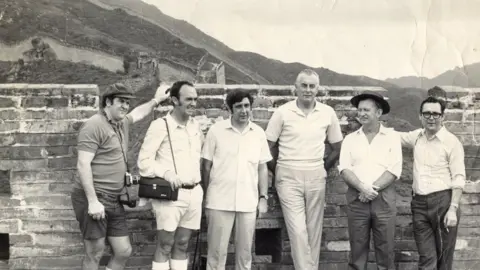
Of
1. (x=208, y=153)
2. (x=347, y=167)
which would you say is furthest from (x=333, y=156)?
(x=208, y=153)

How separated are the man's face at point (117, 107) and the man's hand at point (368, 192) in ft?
6.34

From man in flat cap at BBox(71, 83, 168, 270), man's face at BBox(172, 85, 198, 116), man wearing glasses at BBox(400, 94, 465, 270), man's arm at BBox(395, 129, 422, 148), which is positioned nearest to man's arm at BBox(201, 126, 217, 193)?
man's face at BBox(172, 85, 198, 116)

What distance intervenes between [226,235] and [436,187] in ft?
5.60

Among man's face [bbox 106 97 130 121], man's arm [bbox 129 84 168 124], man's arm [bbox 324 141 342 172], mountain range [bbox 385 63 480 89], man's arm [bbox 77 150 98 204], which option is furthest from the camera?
mountain range [bbox 385 63 480 89]

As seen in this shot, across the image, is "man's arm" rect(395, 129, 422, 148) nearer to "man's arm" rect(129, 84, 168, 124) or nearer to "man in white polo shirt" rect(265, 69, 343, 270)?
"man in white polo shirt" rect(265, 69, 343, 270)

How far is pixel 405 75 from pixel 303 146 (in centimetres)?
279

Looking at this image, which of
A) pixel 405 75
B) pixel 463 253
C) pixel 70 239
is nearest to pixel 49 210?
pixel 70 239

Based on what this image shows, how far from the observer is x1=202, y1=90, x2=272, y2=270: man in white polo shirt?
4.70 meters

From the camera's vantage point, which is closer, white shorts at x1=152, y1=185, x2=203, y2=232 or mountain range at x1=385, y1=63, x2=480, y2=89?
white shorts at x1=152, y1=185, x2=203, y2=232

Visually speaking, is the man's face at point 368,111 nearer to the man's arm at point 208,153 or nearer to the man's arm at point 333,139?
the man's arm at point 333,139

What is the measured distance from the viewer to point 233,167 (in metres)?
4.71

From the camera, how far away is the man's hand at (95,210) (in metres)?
4.30

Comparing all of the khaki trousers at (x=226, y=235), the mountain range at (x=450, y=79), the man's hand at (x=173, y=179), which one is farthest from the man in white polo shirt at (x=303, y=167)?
the mountain range at (x=450, y=79)

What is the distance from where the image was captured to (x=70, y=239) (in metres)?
5.25
